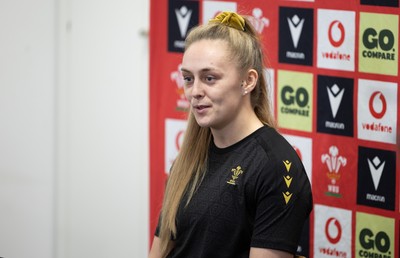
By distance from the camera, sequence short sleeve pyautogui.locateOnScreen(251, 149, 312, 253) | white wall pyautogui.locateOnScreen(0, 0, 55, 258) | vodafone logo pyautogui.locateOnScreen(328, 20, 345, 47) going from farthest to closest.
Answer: white wall pyautogui.locateOnScreen(0, 0, 55, 258) < vodafone logo pyautogui.locateOnScreen(328, 20, 345, 47) < short sleeve pyautogui.locateOnScreen(251, 149, 312, 253)

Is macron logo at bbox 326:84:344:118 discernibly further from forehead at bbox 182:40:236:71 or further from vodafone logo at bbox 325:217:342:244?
forehead at bbox 182:40:236:71

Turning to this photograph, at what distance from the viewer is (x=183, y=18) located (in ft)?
9.80

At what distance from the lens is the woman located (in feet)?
6.72

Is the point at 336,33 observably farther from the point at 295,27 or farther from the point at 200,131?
the point at 200,131

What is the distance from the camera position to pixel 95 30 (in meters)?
3.41

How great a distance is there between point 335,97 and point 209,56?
0.61m

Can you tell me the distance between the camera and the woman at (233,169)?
205 centimetres

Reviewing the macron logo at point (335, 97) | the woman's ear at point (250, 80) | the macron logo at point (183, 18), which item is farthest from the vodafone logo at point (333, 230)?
the macron logo at point (183, 18)

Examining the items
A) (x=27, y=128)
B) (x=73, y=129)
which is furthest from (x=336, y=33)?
(x=27, y=128)

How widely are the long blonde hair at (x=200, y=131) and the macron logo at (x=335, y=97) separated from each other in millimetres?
415

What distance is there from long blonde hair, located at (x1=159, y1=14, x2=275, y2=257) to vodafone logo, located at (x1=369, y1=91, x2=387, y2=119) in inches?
16.8

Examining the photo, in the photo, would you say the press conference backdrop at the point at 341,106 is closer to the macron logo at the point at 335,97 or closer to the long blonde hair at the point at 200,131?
the macron logo at the point at 335,97

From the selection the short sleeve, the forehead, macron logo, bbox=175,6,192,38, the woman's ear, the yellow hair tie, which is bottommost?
the short sleeve

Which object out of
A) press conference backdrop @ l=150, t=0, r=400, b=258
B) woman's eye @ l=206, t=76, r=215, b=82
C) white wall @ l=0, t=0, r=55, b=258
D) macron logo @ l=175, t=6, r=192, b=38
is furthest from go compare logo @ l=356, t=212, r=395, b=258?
white wall @ l=0, t=0, r=55, b=258
